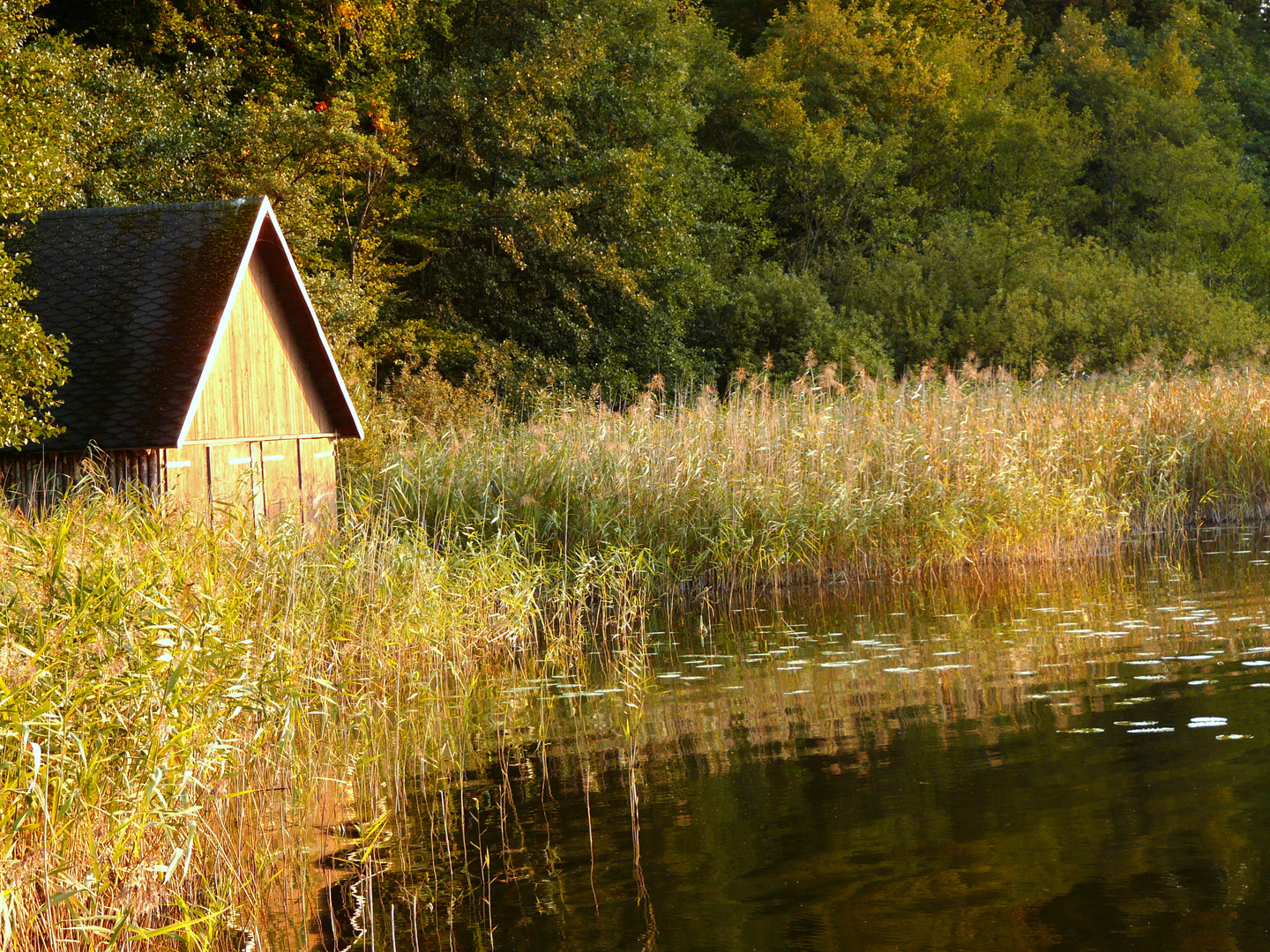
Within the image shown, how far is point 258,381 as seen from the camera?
571 inches

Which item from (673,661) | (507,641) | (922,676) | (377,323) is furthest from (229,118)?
(922,676)

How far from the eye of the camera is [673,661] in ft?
33.9

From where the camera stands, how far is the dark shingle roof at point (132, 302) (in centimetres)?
1288

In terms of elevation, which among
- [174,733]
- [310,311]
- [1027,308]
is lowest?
[174,733]

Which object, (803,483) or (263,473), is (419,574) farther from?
(803,483)

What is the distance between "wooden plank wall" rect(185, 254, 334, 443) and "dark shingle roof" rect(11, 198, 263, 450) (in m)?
0.38

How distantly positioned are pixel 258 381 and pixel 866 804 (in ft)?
32.1

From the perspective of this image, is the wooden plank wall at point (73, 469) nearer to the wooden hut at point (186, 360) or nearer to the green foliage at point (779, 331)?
the wooden hut at point (186, 360)

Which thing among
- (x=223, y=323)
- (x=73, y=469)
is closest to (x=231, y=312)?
(x=223, y=323)

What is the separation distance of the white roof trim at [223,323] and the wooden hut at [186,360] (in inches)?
0.8

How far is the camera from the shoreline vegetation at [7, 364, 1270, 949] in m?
5.18

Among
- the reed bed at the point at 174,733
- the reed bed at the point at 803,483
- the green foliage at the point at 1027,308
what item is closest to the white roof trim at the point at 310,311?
the reed bed at the point at 803,483

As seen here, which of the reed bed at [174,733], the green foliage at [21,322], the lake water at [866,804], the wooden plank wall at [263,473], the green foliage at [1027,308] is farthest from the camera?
the green foliage at [1027,308]

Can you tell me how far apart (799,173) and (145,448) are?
23.9 metres
